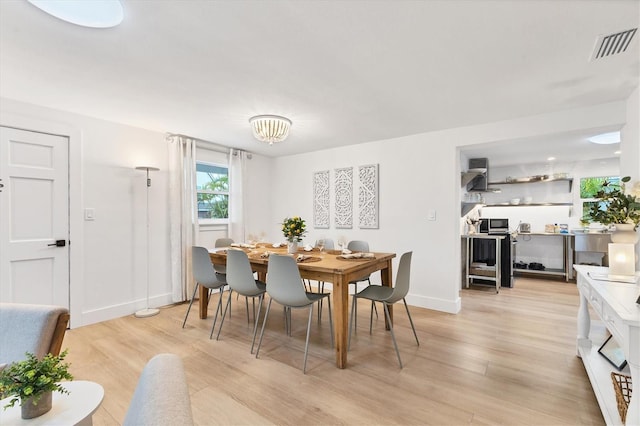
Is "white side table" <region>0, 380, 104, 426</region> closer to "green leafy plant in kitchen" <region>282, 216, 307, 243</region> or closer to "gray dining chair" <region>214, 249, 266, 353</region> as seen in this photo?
"gray dining chair" <region>214, 249, 266, 353</region>

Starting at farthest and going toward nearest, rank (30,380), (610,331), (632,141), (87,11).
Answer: (632,141)
(87,11)
(610,331)
(30,380)

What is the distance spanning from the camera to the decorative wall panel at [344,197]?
4633mm

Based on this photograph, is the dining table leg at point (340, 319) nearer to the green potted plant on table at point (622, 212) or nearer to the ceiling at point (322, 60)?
the ceiling at point (322, 60)

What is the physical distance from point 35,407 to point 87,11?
6.42 feet

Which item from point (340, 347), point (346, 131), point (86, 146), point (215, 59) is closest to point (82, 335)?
point (86, 146)

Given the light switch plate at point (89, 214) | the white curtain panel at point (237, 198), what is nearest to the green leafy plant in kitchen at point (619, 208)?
the white curtain panel at point (237, 198)

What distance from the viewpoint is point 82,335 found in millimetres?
2984

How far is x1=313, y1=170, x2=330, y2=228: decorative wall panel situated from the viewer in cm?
490

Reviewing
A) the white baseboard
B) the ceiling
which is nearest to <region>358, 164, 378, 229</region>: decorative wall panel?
the ceiling

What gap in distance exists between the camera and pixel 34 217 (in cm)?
298

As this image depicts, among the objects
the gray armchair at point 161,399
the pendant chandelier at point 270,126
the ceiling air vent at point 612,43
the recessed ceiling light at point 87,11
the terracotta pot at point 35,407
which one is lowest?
the terracotta pot at point 35,407

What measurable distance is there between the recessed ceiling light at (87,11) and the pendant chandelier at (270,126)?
148 cm

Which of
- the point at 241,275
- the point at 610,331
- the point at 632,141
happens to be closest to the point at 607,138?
the point at 632,141

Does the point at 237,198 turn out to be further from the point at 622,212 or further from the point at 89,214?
the point at 622,212
